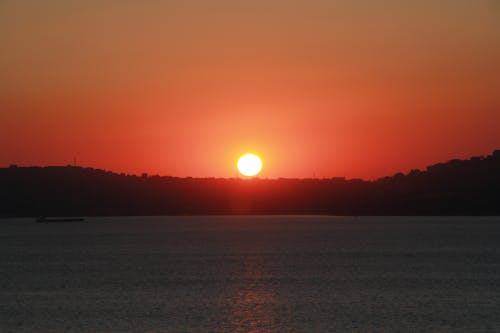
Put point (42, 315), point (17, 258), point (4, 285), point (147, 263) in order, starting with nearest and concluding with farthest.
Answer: point (42, 315), point (4, 285), point (147, 263), point (17, 258)

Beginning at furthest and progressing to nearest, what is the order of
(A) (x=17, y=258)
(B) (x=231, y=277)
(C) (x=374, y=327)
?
(A) (x=17, y=258) → (B) (x=231, y=277) → (C) (x=374, y=327)

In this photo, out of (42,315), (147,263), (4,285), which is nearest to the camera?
(42,315)

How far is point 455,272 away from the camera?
3829 inches

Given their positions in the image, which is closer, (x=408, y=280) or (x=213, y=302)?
(x=213, y=302)

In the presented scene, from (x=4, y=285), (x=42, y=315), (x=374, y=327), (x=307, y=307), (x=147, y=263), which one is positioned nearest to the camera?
(x=374, y=327)

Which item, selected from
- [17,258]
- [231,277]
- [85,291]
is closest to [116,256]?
[17,258]

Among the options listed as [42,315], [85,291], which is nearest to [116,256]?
[85,291]

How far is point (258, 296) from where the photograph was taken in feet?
239

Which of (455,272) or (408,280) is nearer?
(408,280)

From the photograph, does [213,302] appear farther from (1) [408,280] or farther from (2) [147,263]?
(2) [147,263]

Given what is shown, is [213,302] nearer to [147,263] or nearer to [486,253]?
[147,263]

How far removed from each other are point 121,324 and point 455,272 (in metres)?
53.5

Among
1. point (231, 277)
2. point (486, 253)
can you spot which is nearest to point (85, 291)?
point (231, 277)

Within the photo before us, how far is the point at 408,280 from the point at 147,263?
136ft
